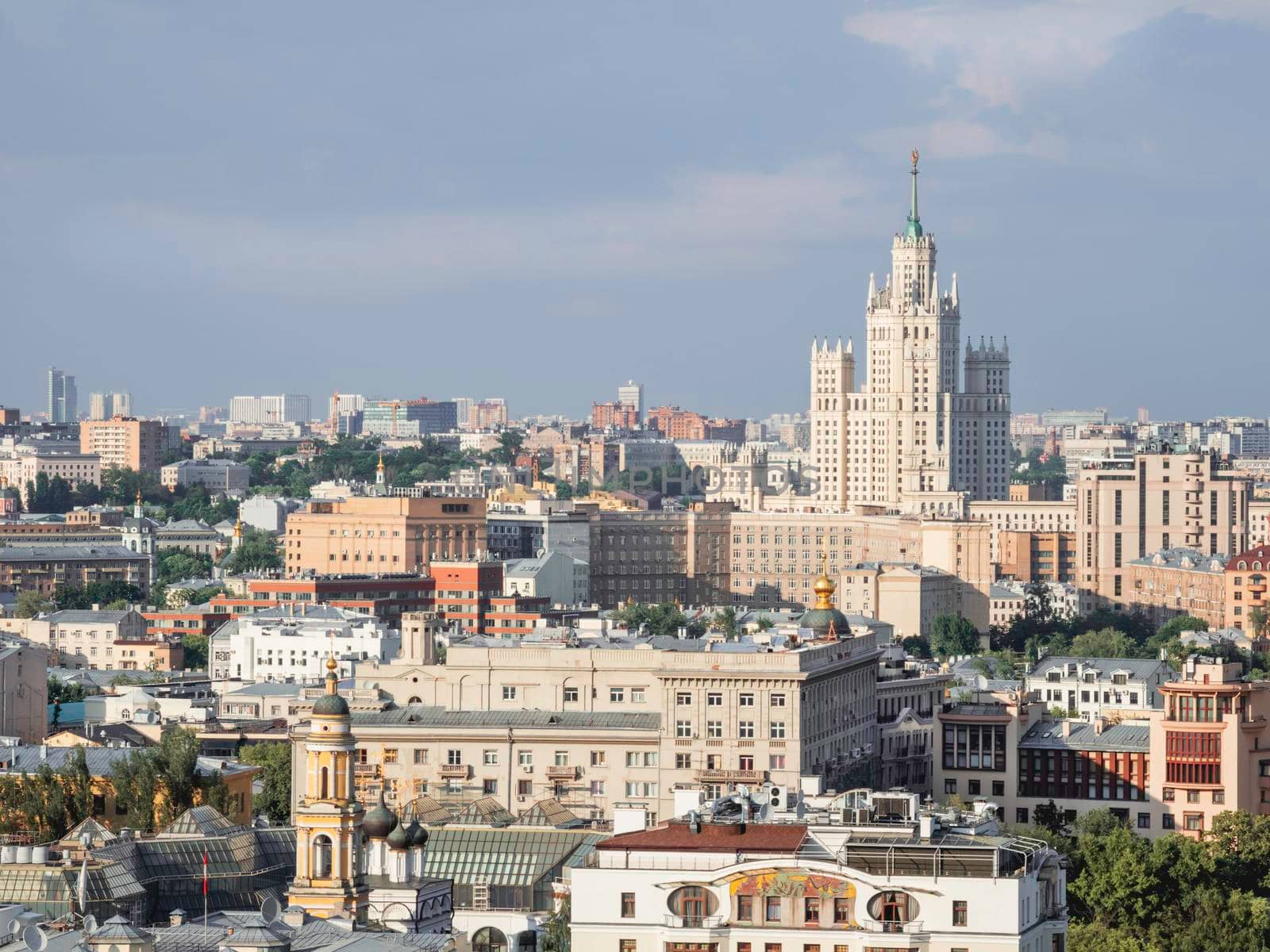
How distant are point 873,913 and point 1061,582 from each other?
465ft

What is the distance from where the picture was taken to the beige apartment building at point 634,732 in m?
79.6

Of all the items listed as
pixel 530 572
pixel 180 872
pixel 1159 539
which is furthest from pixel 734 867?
pixel 1159 539

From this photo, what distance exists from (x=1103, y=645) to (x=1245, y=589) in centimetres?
1811

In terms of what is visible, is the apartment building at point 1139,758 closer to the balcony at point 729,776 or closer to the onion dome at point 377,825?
the balcony at point 729,776

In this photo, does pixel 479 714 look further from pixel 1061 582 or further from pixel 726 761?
pixel 1061 582

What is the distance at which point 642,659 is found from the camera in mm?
82312

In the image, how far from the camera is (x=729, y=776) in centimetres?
7881

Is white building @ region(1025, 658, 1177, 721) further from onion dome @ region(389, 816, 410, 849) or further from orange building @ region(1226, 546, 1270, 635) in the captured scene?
onion dome @ region(389, 816, 410, 849)

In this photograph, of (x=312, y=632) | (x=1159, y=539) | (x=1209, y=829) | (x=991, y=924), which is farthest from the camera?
(x=1159, y=539)

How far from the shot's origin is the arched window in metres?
57.8

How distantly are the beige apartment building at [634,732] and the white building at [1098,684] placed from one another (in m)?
26.8

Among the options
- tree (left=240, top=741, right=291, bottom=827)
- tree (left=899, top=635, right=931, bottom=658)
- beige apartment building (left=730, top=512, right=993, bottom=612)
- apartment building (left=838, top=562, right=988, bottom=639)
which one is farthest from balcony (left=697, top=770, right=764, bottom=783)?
beige apartment building (left=730, top=512, right=993, bottom=612)

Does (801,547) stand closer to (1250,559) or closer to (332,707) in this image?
(1250,559)

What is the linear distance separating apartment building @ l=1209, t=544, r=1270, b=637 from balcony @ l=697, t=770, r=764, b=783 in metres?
81.4
